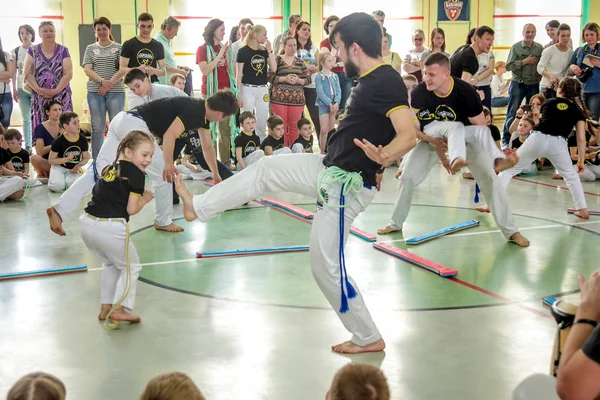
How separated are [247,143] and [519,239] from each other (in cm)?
454

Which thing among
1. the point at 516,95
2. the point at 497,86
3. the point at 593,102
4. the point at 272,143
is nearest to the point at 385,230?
the point at 272,143

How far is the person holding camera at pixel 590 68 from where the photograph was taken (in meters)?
11.2

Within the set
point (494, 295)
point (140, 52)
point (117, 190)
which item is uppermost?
point (140, 52)

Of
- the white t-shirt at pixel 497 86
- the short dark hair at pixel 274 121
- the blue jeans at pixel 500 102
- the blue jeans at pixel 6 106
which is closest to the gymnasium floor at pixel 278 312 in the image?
the short dark hair at pixel 274 121

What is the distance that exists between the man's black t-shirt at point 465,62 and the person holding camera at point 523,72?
384 cm

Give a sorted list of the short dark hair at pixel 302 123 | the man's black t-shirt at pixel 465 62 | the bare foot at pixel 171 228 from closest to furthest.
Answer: the bare foot at pixel 171 228, the man's black t-shirt at pixel 465 62, the short dark hair at pixel 302 123

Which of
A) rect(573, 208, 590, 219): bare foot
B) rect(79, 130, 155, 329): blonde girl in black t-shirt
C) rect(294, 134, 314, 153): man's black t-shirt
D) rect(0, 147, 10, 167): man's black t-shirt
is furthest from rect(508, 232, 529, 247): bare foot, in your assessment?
rect(0, 147, 10, 167): man's black t-shirt

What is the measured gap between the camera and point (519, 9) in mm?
18594

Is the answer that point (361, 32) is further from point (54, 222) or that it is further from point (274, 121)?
point (274, 121)

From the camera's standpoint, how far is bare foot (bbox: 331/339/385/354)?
4062 mm

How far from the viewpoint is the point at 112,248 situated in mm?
4578

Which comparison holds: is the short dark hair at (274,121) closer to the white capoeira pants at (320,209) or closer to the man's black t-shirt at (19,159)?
the man's black t-shirt at (19,159)

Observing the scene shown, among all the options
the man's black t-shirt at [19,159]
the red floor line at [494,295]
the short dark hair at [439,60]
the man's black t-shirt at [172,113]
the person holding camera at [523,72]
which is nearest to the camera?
the red floor line at [494,295]

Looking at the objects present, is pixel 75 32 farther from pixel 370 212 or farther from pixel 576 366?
pixel 576 366
